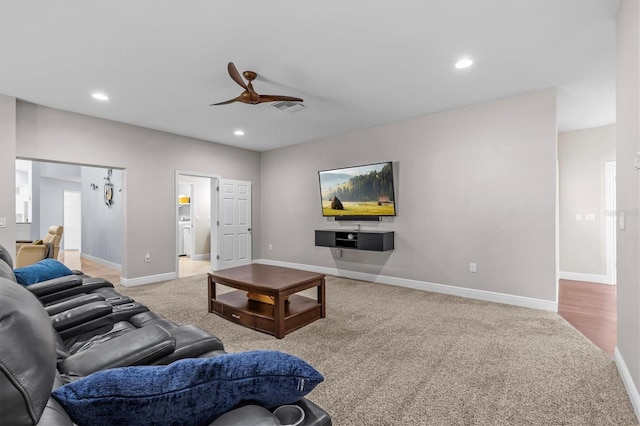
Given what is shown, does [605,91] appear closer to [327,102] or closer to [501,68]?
[501,68]

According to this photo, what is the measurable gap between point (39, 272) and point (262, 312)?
201cm

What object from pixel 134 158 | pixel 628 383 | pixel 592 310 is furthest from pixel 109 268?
pixel 592 310

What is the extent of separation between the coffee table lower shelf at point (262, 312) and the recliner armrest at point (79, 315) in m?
1.39

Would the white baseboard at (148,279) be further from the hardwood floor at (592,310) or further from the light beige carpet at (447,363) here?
the hardwood floor at (592,310)

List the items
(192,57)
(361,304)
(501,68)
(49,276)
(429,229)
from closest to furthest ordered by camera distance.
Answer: (49,276) < (192,57) < (501,68) < (361,304) < (429,229)

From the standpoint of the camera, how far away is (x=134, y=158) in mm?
5094

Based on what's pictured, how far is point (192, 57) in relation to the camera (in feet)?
9.76

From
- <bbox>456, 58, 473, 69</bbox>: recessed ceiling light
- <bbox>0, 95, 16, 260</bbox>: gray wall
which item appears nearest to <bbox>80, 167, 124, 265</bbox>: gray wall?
<bbox>0, 95, 16, 260</bbox>: gray wall

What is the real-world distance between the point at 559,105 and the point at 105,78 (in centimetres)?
565

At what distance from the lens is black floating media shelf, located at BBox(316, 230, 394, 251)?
4.83m

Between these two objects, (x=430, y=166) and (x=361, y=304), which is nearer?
(x=361, y=304)

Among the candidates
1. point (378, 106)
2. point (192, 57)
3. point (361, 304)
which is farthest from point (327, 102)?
point (361, 304)

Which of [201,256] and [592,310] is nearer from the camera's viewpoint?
[592,310]

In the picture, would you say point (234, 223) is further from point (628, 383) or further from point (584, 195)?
point (584, 195)
